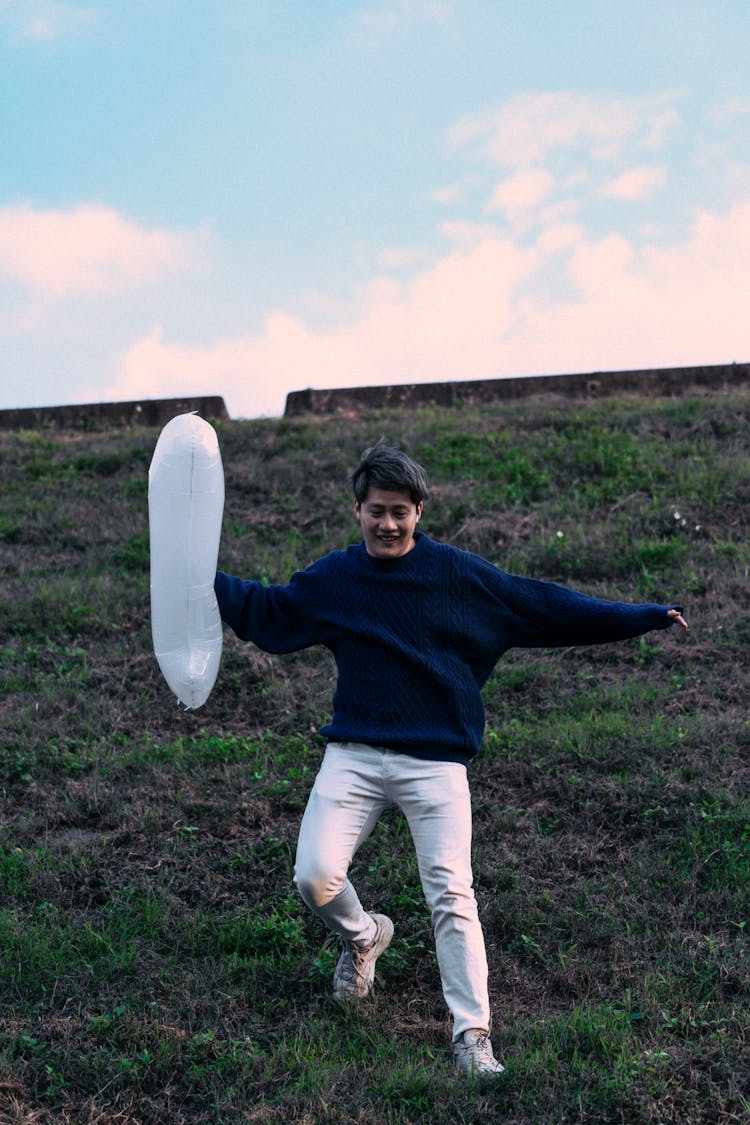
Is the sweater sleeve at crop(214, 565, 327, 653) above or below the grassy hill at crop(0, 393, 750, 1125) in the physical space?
above

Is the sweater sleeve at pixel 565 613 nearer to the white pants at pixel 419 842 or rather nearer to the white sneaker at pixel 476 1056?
the white pants at pixel 419 842

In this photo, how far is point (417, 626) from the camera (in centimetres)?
374

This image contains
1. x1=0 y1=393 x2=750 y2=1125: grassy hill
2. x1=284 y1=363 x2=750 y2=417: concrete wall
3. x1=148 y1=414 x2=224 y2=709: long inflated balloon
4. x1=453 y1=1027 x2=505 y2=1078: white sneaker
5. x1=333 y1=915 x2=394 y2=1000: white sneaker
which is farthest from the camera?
x1=284 y1=363 x2=750 y2=417: concrete wall

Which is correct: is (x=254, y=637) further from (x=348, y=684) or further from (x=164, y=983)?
(x=164, y=983)

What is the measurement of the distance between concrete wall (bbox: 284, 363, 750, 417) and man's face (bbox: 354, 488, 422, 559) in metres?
9.23

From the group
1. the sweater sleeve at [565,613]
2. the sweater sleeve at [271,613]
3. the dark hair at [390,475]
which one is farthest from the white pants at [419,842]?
the dark hair at [390,475]

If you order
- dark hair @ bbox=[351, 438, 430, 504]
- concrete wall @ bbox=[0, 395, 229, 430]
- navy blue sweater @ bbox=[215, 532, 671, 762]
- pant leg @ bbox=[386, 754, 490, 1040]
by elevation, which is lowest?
pant leg @ bbox=[386, 754, 490, 1040]

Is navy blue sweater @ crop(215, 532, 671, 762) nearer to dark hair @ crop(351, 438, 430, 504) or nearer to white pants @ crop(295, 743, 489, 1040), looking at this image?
white pants @ crop(295, 743, 489, 1040)

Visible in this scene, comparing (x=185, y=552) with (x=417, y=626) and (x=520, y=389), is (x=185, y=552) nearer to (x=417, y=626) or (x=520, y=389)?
(x=417, y=626)

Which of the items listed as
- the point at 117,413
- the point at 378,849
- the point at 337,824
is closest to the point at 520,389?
the point at 117,413

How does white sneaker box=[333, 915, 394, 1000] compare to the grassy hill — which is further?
white sneaker box=[333, 915, 394, 1000]

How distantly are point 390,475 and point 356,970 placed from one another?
1.76 metres

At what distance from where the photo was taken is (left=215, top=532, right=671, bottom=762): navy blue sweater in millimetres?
3686

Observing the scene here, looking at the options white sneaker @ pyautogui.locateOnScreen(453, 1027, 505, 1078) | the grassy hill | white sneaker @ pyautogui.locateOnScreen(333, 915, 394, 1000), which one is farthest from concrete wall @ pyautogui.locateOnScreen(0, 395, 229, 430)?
white sneaker @ pyautogui.locateOnScreen(453, 1027, 505, 1078)
